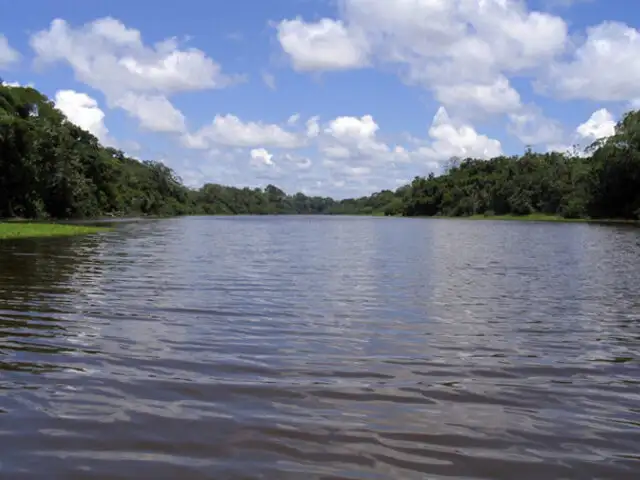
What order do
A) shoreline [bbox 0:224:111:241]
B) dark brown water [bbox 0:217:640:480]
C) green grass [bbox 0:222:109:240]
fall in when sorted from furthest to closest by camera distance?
1. green grass [bbox 0:222:109:240]
2. shoreline [bbox 0:224:111:241]
3. dark brown water [bbox 0:217:640:480]

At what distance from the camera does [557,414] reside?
815 centimetres

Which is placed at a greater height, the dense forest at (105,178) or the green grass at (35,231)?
the dense forest at (105,178)

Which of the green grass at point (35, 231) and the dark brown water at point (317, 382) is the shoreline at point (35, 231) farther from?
the dark brown water at point (317, 382)

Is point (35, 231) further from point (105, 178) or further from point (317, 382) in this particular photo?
point (105, 178)

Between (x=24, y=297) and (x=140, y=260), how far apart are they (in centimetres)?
1221

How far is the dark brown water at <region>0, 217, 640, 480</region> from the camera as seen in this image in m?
6.74

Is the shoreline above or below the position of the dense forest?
below

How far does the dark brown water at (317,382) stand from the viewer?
22.1ft

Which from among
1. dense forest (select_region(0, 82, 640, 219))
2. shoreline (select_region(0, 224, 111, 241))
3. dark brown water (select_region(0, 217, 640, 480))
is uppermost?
dense forest (select_region(0, 82, 640, 219))

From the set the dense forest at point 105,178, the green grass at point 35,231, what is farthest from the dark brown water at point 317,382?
the dense forest at point 105,178

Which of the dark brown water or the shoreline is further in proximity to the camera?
the shoreline

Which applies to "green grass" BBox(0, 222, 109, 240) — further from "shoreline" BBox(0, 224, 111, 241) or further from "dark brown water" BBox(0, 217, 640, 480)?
"dark brown water" BBox(0, 217, 640, 480)

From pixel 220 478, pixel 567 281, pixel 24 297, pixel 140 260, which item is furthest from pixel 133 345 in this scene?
pixel 140 260

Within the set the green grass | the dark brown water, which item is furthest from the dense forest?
the dark brown water
